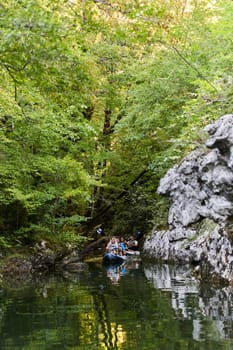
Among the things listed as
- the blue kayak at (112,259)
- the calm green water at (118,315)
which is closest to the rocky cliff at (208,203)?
the calm green water at (118,315)

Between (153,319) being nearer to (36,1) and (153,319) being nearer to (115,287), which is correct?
(115,287)

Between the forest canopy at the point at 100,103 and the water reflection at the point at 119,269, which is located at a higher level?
the forest canopy at the point at 100,103

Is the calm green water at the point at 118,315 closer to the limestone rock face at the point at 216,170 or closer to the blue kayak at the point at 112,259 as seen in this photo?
the limestone rock face at the point at 216,170

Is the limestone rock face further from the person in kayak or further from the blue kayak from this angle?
the person in kayak

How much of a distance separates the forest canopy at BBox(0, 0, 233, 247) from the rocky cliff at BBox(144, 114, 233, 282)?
97 centimetres

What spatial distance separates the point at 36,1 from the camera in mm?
4539

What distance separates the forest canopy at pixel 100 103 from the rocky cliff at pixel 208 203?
97cm

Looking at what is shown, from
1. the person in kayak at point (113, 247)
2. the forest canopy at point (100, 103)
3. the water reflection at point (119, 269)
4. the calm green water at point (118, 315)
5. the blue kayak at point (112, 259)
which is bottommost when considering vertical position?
the calm green water at point (118, 315)

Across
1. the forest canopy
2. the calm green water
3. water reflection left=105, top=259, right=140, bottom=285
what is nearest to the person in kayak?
water reflection left=105, top=259, right=140, bottom=285

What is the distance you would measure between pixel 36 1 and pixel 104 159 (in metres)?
16.6

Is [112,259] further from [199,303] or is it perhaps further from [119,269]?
[199,303]

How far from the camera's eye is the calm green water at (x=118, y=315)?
616 cm

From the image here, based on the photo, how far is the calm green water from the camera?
6.16 metres

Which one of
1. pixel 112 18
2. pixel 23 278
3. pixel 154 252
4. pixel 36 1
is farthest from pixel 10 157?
pixel 36 1
